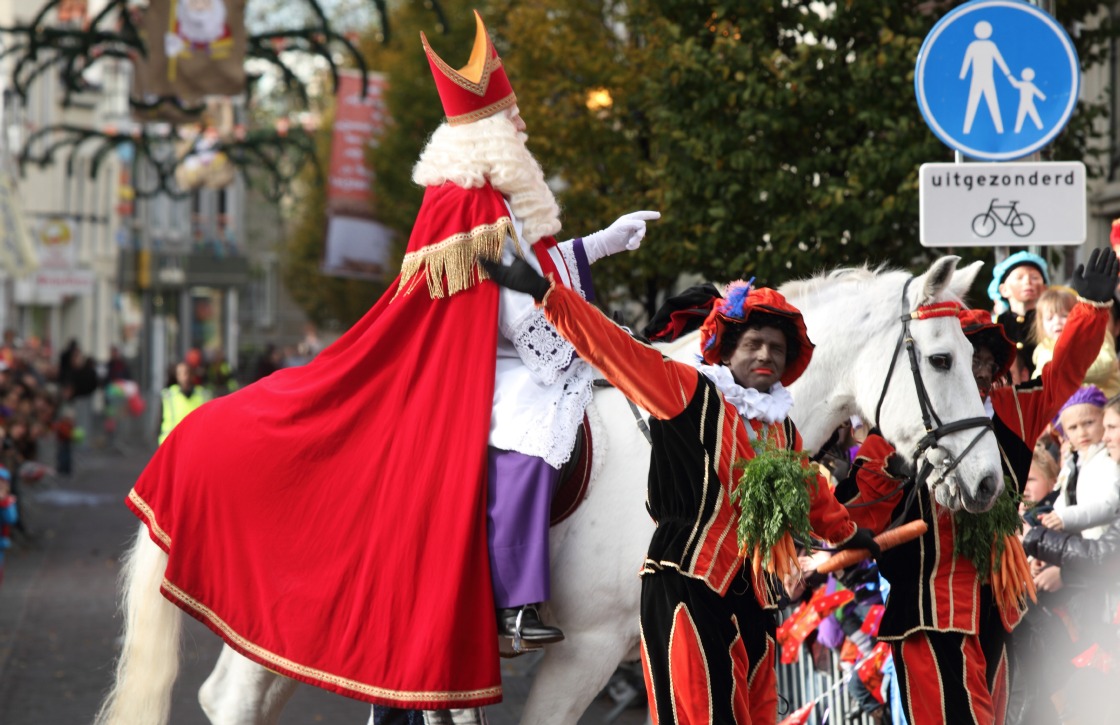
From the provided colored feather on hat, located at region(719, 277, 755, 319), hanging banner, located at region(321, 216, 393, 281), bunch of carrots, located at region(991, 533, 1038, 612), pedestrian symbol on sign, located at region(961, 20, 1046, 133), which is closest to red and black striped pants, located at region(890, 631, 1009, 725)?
bunch of carrots, located at region(991, 533, 1038, 612)

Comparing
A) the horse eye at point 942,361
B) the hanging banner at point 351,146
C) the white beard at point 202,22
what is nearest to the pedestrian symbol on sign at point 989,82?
the horse eye at point 942,361

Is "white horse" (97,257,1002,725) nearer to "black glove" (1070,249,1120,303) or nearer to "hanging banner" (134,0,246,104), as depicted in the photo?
"black glove" (1070,249,1120,303)

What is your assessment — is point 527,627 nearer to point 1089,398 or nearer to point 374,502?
point 374,502

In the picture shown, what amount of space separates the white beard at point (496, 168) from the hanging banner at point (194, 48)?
894 centimetres

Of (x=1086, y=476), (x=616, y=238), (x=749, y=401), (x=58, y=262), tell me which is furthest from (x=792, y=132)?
(x=58, y=262)

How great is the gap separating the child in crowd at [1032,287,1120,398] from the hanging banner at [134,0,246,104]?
8.91 m

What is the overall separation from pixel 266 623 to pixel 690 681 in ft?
5.26

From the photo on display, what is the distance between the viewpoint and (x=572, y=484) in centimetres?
510

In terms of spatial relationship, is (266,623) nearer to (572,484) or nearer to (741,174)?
(572,484)

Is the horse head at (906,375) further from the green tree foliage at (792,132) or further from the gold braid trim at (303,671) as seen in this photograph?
the green tree foliage at (792,132)

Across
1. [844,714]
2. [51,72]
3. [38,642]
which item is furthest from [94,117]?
[844,714]

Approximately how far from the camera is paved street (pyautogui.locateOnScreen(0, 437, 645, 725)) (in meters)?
8.45

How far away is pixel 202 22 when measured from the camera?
13.7 m

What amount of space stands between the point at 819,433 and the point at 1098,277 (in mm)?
1083
